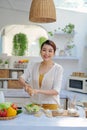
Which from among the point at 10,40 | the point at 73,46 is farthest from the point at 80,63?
the point at 10,40

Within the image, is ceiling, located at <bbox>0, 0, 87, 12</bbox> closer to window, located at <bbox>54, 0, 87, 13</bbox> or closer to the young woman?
window, located at <bbox>54, 0, 87, 13</bbox>

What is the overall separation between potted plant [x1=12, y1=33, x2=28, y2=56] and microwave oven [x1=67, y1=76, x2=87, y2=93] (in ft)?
3.62

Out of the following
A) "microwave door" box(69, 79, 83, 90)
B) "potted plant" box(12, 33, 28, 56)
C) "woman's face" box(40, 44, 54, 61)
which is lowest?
"microwave door" box(69, 79, 83, 90)

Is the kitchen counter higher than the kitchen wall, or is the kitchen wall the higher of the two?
the kitchen wall

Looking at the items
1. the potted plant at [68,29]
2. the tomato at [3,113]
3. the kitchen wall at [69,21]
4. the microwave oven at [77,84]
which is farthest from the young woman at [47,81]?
the kitchen wall at [69,21]

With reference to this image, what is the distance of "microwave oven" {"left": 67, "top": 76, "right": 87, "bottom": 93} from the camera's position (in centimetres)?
427

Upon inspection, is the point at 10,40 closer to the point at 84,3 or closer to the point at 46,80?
the point at 84,3

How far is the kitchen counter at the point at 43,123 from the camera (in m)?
1.80

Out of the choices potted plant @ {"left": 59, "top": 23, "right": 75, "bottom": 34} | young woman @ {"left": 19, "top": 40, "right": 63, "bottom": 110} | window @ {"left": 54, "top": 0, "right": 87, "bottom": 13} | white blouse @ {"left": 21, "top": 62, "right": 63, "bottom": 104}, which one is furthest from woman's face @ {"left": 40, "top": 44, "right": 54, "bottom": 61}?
window @ {"left": 54, "top": 0, "right": 87, "bottom": 13}

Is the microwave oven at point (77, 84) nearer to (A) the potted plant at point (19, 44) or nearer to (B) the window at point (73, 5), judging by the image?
(A) the potted plant at point (19, 44)

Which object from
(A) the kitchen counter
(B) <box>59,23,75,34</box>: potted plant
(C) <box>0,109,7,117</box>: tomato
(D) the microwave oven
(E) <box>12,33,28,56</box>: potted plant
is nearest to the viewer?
(A) the kitchen counter

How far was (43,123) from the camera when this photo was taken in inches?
73.4

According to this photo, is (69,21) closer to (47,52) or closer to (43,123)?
(47,52)

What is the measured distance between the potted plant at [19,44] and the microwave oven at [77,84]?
110 centimetres
